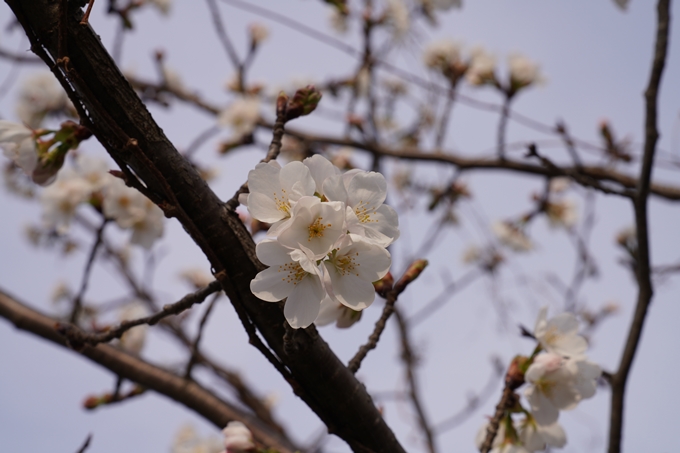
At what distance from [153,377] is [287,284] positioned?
1258 millimetres

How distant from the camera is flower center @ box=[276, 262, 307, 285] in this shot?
2.57 ft

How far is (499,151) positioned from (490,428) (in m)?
1.81

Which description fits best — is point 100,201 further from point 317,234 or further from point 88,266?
point 317,234

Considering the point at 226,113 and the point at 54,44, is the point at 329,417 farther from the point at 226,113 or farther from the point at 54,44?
the point at 226,113

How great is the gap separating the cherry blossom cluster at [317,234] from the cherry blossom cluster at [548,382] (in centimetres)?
66

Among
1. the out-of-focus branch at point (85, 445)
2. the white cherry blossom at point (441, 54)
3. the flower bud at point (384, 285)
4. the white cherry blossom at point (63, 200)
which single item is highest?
the white cherry blossom at point (441, 54)

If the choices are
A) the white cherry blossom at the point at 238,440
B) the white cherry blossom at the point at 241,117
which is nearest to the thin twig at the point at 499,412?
the white cherry blossom at the point at 238,440

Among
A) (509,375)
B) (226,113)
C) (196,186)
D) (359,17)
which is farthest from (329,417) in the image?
(359,17)

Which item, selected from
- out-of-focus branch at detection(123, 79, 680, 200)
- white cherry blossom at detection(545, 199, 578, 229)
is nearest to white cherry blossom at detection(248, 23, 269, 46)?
out-of-focus branch at detection(123, 79, 680, 200)

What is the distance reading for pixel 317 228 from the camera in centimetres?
79

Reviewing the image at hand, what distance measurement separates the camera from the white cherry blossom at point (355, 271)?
0.80m

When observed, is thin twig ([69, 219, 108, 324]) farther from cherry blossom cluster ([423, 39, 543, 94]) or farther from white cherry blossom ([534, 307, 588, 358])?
cherry blossom cluster ([423, 39, 543, 94])

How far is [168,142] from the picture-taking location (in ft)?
2.67

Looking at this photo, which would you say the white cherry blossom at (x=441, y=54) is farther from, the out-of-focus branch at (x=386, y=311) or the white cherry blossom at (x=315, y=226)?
the white cherry blossom at (x=315, y=226)
